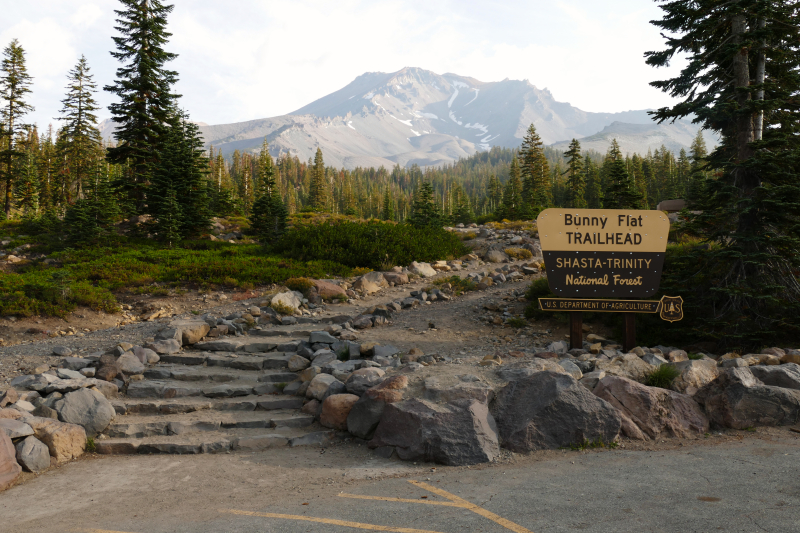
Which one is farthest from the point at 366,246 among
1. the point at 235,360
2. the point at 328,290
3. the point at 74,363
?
the point at 74,363

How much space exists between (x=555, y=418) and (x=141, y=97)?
1116 inches

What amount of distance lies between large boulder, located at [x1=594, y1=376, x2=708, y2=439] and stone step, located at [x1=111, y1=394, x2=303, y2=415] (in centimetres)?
472

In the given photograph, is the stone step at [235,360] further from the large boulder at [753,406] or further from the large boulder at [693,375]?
the large boulder at [753,406]

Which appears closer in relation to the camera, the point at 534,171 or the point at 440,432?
the point at 440,432

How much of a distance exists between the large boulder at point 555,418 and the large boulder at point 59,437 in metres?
5.58

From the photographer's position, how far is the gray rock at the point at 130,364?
779cm

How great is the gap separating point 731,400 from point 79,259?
67.8 ft

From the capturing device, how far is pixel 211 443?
19.4 ft

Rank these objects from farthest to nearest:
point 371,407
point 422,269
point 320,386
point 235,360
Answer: point 422,269 < point 235,360 < point 320,386 < point 371,407

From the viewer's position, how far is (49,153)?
52.5 metres

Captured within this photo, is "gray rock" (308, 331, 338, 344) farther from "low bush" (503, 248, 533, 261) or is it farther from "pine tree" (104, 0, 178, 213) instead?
"pine tree" (104, 0, 178, 213)

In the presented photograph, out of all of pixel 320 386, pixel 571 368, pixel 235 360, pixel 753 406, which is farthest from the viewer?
pixel 235 360

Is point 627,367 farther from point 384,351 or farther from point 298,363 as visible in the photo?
point 298,363

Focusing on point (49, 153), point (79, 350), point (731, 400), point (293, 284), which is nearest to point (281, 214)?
point (293, 284)
